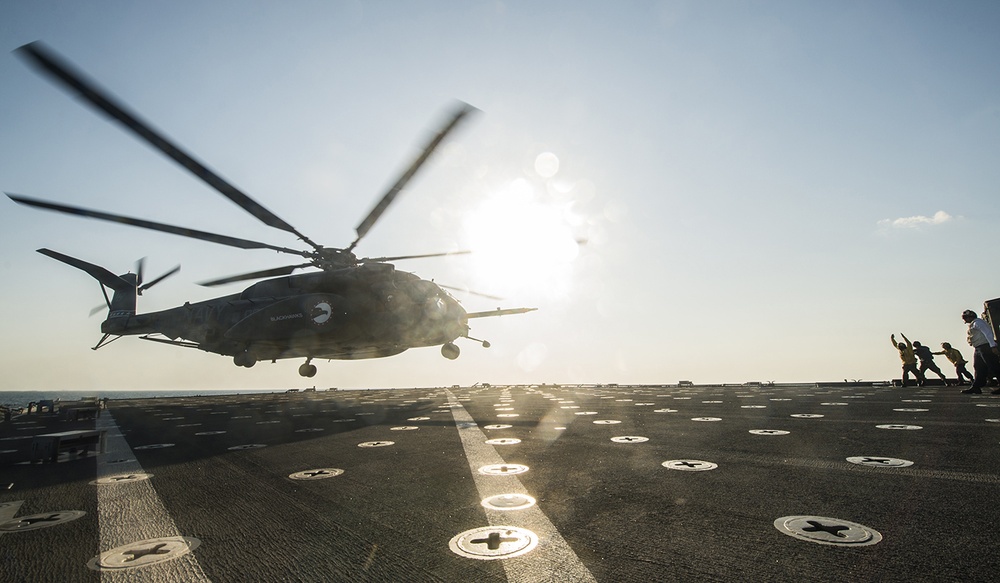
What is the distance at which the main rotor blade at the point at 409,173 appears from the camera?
9.95 meters

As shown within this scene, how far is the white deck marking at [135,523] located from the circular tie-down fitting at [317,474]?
130cm

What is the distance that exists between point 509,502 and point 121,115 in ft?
34.4

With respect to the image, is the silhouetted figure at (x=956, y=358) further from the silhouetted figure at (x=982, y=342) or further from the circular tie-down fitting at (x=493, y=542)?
the circular tie-down fitting at (x=493, y=542)

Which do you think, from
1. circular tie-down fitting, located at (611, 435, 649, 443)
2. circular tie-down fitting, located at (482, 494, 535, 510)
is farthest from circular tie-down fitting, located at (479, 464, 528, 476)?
circular tie-down fitting, located at (611, 435, 649, 443)

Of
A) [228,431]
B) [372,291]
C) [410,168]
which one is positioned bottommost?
[228,431]

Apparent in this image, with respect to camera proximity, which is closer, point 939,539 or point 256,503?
point 939,539

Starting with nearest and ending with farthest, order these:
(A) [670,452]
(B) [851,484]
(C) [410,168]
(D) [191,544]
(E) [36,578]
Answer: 1. (E) [36,578]
2. (D) [191,544]
3. (B) [851,484]
4. (A) [670,452]
5. (C) [410,168]

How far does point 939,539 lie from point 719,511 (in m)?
1.20

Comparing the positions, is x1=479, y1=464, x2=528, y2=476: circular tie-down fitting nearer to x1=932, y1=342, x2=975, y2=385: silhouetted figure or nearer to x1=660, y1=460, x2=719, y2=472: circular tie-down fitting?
x1=660, y1=460, x2=719, y2=472: circular tie-down fitting

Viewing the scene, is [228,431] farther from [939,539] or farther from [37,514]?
[939,539]

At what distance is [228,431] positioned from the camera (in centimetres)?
1064

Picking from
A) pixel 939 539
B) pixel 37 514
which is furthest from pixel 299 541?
pixel 939 539

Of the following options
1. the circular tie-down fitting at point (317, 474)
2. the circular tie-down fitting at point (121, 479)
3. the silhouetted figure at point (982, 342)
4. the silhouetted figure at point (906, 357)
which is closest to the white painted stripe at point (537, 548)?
the circular tie-down fitting at point (317, 474)

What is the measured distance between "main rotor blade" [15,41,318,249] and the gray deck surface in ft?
21.1
